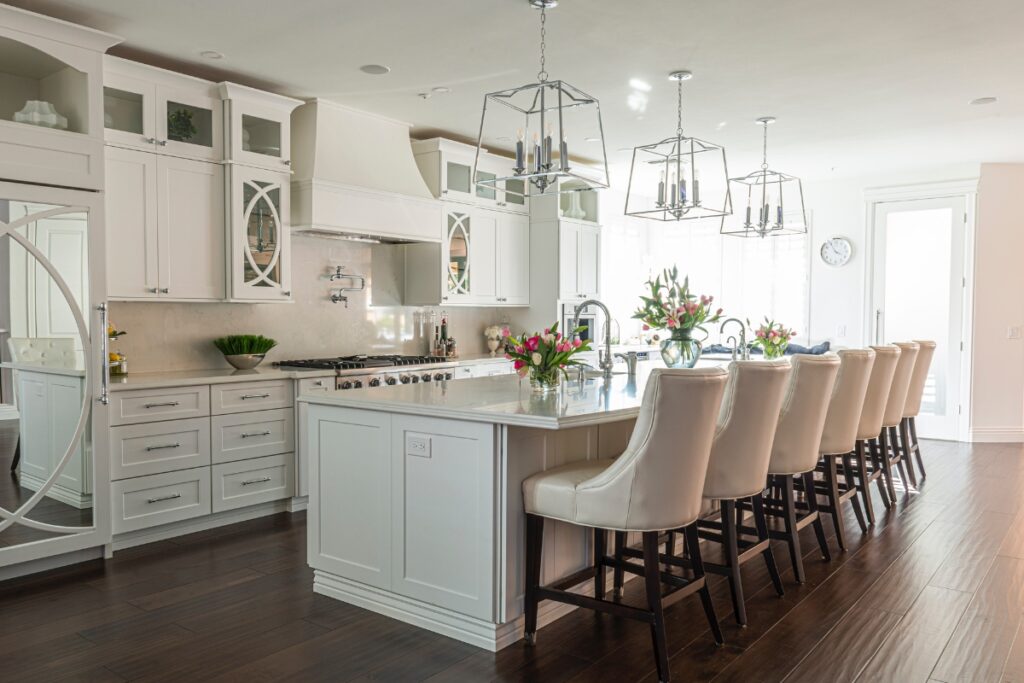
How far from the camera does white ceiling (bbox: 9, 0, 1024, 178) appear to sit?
11.9 feet

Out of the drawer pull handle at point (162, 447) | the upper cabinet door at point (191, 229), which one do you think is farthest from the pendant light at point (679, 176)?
the drawer pull handle at point (162, 447)

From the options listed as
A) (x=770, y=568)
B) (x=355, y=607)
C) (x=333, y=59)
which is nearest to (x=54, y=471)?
(x=355, y=607)

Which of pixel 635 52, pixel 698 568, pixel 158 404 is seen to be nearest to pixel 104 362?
pixel 158 404

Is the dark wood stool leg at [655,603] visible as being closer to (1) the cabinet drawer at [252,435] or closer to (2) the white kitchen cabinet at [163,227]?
(1) the cabinet drawer at [252,435]

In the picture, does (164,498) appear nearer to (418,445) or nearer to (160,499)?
(160,499)

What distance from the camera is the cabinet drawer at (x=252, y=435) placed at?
4.38 meters

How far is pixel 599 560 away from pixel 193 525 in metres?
2.43

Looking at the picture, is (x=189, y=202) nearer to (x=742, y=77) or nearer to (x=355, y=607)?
(x=355, y=607)

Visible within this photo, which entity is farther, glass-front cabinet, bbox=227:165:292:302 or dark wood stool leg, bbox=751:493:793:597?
glass-front cabinet, bbox=227:165:292:302

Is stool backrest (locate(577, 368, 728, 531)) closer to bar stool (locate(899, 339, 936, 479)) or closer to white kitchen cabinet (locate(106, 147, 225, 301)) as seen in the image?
white kitchen cabinet (locate(106, 147, 225, 301))

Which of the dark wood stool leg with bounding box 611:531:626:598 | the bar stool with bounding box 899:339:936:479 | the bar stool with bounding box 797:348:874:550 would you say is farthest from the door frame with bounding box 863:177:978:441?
the dark wood stool leg with bounding box 611:531:626:598

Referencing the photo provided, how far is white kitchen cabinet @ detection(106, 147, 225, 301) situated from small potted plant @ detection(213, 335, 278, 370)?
0.36 metres

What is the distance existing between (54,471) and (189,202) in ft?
5.44

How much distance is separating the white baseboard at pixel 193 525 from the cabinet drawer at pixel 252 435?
33 centimetres
